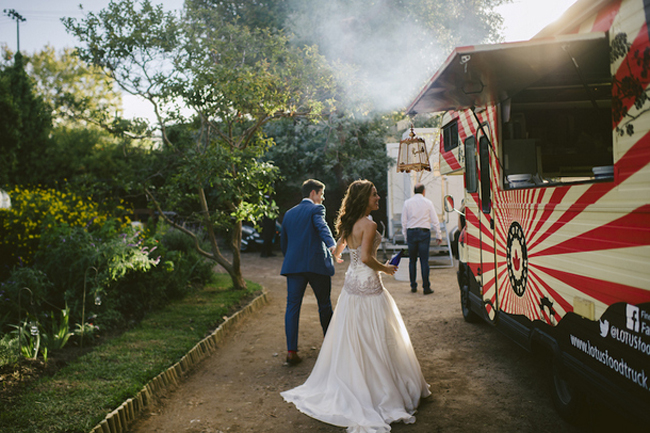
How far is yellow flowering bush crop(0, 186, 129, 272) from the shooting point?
7270mm

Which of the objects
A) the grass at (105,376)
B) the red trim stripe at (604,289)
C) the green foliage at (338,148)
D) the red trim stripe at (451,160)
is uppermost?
the green foliage at (338,148)

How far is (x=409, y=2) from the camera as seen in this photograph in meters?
17.2

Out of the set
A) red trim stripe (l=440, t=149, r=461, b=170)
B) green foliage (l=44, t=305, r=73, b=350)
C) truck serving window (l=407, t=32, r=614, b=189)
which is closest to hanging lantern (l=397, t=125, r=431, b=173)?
red trim stripe (l=440, t=149, r=461, b=170)

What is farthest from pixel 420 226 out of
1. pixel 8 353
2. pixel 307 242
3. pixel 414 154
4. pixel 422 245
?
pixel 8 353

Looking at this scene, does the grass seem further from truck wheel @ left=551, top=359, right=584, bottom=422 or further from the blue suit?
truck wheel @ left=551, top=359, right=584, bottom=422

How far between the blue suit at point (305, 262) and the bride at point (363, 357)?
0.79 m

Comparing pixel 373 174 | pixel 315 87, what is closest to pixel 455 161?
pixel 315 87

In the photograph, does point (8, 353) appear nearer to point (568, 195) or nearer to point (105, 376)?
point (105, 376)

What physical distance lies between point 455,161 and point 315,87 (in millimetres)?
3181

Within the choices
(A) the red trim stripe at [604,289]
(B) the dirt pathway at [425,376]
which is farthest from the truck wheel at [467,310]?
(A) the red trim stripe at [604,289]

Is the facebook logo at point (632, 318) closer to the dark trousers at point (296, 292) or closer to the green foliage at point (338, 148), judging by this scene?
the dark trousers at point (296, 292)

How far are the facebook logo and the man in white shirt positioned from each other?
6292 mm

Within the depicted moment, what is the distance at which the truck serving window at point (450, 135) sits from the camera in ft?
23.3

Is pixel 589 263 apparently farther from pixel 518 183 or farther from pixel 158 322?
pixel 158 322
